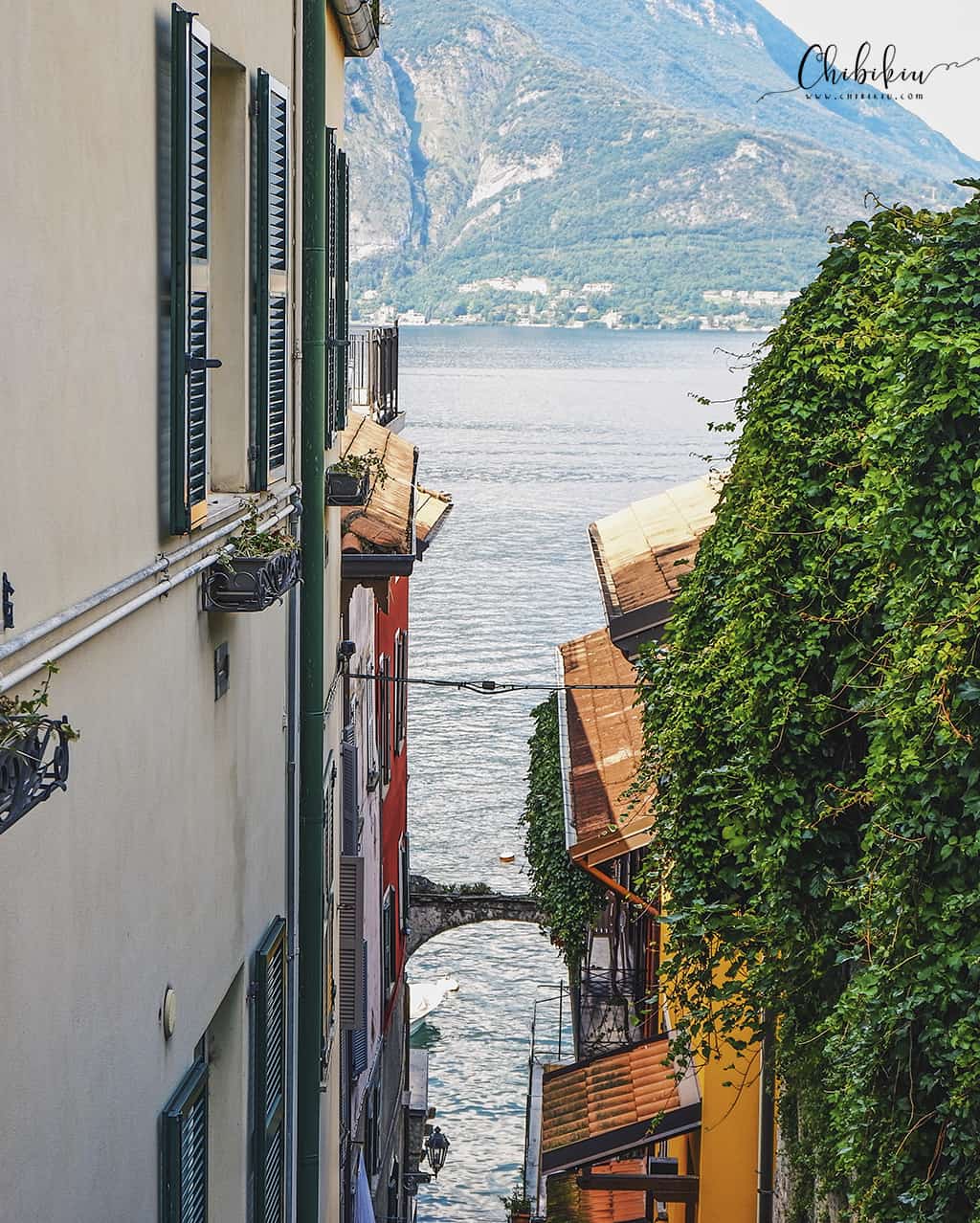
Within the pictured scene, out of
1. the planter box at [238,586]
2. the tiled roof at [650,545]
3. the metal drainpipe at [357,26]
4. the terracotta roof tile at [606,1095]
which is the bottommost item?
the terracotta roof tile at [606,1095]

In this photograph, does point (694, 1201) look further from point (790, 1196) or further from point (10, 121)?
point (10, 121)

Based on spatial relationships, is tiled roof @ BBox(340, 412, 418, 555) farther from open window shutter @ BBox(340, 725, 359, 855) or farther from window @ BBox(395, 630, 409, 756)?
window @ BBox(395, 630, 409, 756)

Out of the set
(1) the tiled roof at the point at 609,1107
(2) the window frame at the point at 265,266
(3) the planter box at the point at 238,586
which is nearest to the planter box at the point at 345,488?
(2) the window frame at the point at 265,266

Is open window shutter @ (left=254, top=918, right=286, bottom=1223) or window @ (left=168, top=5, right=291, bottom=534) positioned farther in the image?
open window shutter @ (left=254, top=918, right=286, bottom=1223)

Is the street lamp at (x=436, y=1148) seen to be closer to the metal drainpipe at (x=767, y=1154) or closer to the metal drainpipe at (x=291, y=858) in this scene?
the metal drainpipe at (x=767, y=1154)

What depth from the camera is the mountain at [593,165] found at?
147 metres

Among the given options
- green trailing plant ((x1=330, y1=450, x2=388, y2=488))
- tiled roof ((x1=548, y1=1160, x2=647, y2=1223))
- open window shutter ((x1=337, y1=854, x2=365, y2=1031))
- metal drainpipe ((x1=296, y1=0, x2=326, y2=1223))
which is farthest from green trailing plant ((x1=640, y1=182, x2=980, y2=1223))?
tiled roof ((x1=548, y1=1160, x2=647, y2=1223))

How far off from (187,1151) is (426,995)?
116ft

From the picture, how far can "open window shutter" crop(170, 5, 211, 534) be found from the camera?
4.69 m

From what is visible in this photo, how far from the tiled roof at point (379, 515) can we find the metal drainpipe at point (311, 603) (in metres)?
2.01

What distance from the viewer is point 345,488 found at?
29.9ft

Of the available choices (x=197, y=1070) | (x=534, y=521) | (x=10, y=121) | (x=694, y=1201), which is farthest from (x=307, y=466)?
(x=534, y=521)

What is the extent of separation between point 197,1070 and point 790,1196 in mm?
4048

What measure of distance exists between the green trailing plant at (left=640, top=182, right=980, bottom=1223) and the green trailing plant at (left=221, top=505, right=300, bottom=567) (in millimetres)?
1918
